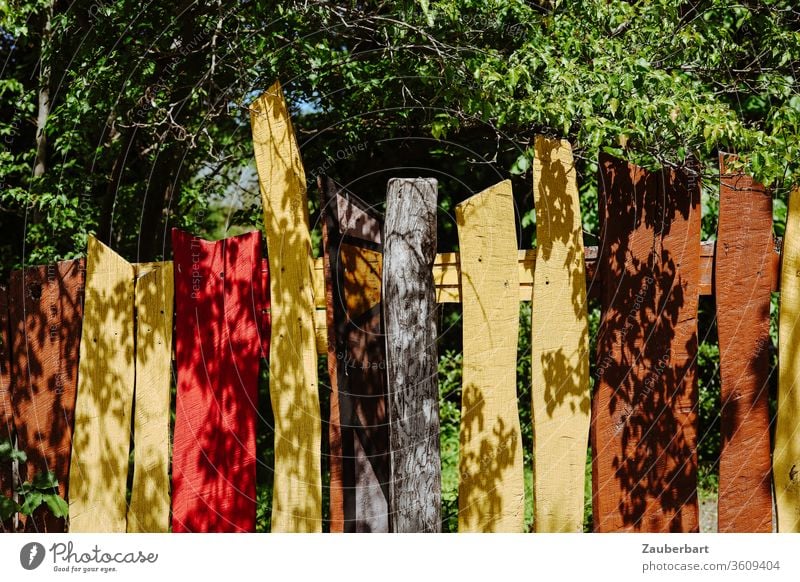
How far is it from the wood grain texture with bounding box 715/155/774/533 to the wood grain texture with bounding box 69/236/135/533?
2.77 m

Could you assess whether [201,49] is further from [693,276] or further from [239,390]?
[693,276]

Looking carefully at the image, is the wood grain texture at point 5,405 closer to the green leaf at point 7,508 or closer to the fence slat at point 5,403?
the fence slat at point 5,403

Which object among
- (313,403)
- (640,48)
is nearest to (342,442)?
(313,403)

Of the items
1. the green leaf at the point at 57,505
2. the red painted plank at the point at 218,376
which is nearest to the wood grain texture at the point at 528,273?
the red painted plank at the point at 218,376

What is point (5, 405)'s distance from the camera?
3555 millimetres

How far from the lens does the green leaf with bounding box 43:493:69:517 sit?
3.41 metres

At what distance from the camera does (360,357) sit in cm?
332

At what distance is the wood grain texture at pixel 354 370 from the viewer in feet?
10.7

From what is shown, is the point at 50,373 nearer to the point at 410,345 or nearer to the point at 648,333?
the point at 410,345

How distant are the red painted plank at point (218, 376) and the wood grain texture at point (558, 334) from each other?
1.30m

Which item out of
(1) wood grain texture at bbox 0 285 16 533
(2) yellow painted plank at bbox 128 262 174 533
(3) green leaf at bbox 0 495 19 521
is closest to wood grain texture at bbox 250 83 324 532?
(2) yellow painted plank at bbox 128 262 174 533

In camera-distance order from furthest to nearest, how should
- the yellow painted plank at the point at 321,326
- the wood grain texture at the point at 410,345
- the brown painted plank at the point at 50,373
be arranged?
the brown painted plank at the point at 50,373 < the yellow painted plank at the point at 321,326 < the wood grain texture at the point at 410,345

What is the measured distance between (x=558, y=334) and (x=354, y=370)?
3.11ft

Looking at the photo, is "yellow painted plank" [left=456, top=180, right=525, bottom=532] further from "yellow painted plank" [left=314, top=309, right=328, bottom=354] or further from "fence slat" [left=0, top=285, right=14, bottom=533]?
"fence slat" [left=0, top=285, right=14, bottom=533]
